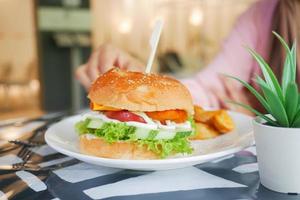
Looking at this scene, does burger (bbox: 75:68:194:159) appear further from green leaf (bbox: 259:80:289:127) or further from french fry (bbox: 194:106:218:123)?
green leaf (bbox: 259:80:289:127)

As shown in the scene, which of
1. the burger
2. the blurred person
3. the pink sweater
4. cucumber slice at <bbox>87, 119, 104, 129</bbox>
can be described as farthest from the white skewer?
the pink sweater

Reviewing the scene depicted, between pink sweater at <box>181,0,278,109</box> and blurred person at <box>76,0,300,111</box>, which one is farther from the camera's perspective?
pink sweater at <box>181,0,278,109</box>

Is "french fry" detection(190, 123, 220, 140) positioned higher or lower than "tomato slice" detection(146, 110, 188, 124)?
lower

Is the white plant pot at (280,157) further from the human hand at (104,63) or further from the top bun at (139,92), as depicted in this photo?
the human hand at (104,63)

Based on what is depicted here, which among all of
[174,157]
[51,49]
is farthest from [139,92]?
[51,49]

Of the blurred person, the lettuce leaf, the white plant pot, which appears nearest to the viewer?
the white plant pot

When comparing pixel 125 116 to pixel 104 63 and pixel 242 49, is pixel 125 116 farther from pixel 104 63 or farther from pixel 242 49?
pixel 242 49

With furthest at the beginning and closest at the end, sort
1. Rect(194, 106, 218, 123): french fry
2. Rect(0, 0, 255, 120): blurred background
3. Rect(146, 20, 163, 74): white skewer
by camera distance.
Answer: Rect(0, 0, 255, 120): blurred background → Rect(194, 106, 218, 123): french fry → Rect(146, 20, 163, 74): white skewer

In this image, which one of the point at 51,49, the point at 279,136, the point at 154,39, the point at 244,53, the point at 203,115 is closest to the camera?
the point at 279,136
